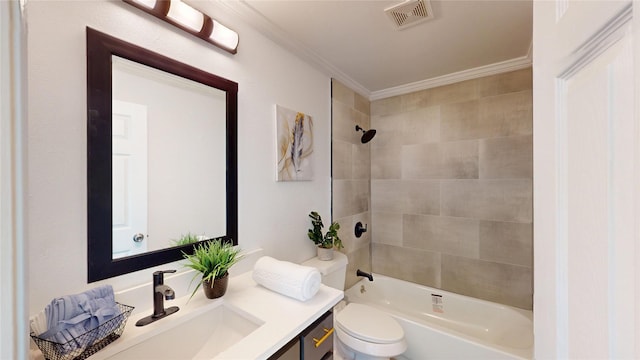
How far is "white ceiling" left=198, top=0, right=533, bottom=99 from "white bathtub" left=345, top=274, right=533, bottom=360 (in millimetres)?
1932

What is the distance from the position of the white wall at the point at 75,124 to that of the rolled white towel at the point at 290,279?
28 centimetres

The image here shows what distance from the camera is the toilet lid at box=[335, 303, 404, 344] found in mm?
1526

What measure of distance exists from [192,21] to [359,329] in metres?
1.95

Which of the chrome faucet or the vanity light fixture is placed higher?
the vanity light fixture

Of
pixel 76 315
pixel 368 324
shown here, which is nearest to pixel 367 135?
pixel 368 324

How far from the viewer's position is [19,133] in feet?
0.81

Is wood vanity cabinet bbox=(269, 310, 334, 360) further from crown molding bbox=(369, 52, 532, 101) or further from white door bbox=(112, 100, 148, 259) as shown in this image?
crown molding bbox=(369, 52, 532, 101)

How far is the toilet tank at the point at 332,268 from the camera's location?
1646 mm

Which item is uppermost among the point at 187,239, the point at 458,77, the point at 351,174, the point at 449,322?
the point at 458,77

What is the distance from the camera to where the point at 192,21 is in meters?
1.10

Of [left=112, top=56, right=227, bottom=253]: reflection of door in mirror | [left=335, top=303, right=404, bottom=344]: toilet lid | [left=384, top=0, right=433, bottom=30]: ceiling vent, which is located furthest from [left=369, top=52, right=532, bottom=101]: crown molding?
[left=335, top=303, right=404, bottom=344]: toilet lid
